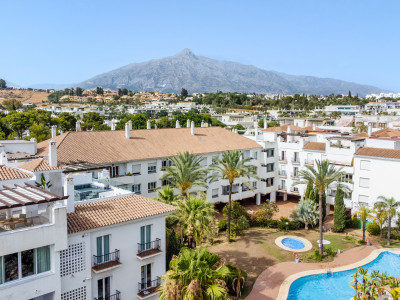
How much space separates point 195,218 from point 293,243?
15.3m

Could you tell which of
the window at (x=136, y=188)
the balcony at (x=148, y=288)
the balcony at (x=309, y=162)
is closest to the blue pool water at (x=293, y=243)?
the balcony at (x=309, y=162)

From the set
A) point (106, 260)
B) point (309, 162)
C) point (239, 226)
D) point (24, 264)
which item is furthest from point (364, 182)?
point (24, 264)

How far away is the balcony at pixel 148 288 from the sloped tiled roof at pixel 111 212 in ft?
14.4

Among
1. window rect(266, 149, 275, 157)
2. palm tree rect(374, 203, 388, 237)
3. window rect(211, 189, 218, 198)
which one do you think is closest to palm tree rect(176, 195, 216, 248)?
window rect(211, 189, 218, 198)

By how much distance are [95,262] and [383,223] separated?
34.0 m

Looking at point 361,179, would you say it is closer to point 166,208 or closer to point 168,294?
point 166,208

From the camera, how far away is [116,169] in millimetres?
42094

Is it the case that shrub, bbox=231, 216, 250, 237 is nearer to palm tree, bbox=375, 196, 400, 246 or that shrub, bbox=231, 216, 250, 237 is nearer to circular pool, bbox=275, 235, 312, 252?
circular pool, bbox=275, 235, 312, 252

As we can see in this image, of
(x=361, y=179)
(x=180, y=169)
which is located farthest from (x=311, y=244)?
(x=180, y=169)

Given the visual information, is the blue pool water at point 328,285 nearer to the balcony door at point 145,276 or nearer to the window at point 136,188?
the balcony door at point 145,276

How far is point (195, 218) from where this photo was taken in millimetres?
29312

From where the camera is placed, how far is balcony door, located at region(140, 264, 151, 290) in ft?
74.9

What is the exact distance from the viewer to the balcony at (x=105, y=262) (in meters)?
20.2

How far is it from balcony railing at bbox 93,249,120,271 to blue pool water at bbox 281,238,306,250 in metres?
22.6
